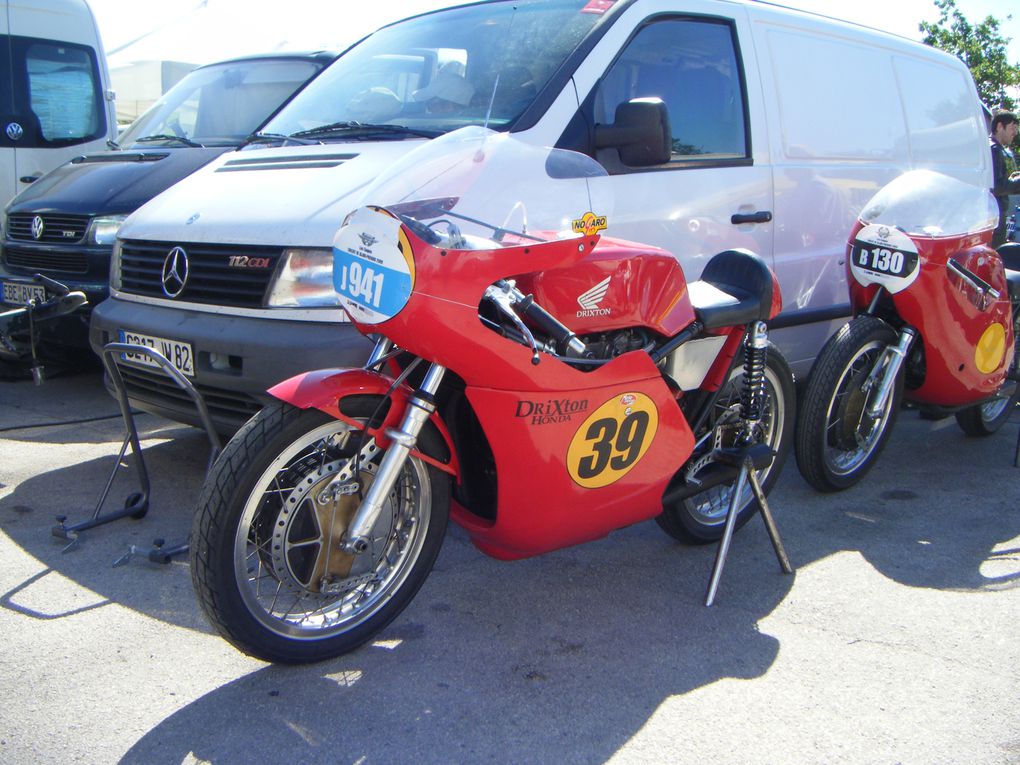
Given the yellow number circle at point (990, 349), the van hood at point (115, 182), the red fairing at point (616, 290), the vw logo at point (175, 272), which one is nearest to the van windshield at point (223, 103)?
the van hood at point (115, 182)

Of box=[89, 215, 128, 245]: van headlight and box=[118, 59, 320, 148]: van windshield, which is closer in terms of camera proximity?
box=[89, 215, 128, 245]: van headlight

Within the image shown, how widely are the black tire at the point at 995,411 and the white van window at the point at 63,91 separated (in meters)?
6.87

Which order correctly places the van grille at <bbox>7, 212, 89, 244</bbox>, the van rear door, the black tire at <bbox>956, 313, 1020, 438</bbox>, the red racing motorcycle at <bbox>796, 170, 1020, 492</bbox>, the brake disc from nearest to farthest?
the brake disc
the red racing motorcycle at <bbox>796, 170, 1020, 492</bbox>
the black tire at <bbox>956, 313, 1020, 438</bbox>
the van grille at <bbox>7, 212, 89, 244</bbox>
the van rear door

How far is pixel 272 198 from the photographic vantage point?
378 cm

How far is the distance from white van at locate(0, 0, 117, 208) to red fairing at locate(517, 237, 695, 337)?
237 inches

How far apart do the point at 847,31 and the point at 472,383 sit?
3806 millimetres

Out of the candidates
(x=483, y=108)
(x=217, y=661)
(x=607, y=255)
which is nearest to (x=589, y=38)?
(x=483, y=108)

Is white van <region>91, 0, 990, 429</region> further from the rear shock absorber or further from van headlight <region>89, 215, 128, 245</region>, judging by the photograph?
van headlight <region>89, 215, 128, 245</region>

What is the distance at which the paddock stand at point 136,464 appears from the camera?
322 cm

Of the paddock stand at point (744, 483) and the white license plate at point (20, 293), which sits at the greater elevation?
the paddock stand at point (744, 483)

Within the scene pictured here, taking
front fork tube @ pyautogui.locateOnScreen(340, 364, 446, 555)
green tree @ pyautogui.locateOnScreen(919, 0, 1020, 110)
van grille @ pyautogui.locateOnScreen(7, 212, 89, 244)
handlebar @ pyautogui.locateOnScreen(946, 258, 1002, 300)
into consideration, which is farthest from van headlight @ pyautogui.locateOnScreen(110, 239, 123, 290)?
green tree @ pyautogui.locateOnScreen(919, 0, 1020, 110)

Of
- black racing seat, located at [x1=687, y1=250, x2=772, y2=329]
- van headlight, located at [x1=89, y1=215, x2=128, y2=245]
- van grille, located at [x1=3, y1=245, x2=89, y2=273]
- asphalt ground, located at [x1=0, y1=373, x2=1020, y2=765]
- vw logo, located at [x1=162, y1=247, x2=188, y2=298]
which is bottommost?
asphalt ground, located at [x1=0, y1=373, x2=1020, y2=765]

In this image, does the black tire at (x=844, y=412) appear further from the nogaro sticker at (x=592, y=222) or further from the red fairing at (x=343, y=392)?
the red fairing at (x=343, y=392)

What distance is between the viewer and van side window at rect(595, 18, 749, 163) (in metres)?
4.19
